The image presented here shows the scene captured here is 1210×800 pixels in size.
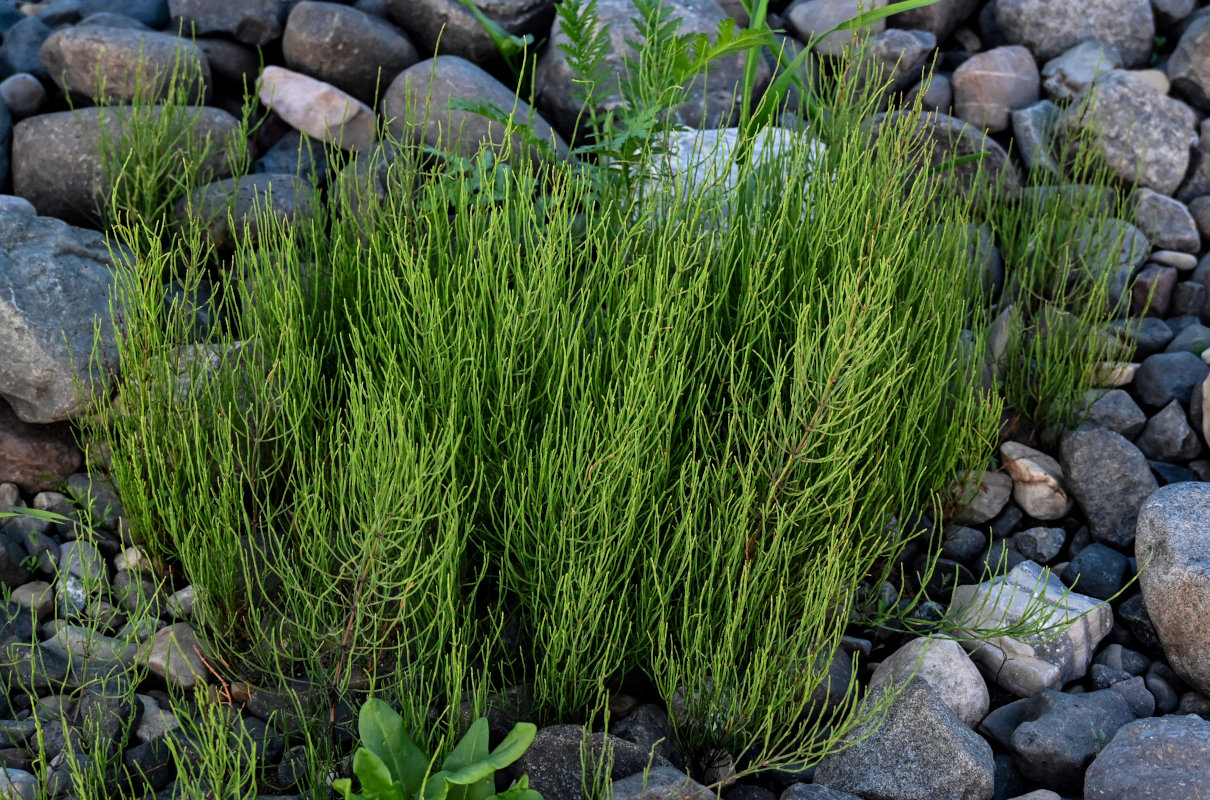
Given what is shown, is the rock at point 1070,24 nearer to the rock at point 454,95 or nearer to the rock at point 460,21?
the rock at point 460,21

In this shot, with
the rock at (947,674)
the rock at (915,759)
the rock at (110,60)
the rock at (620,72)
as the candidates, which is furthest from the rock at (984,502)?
the rock at (110,60)

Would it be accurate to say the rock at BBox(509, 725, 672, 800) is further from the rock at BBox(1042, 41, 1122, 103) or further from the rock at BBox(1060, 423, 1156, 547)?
the rock at BBox(1042, 41, 1122, 103)

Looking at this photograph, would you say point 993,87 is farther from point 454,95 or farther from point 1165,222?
point 454,95

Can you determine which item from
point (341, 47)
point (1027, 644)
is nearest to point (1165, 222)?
point (1027, 644)

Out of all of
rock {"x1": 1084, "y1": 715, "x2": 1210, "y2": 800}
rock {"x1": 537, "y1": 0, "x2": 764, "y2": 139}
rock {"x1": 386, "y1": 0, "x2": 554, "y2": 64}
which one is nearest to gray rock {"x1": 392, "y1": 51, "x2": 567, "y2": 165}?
rock {"x1": 537, "y1": 0, "x2": 764, "y2": 139}

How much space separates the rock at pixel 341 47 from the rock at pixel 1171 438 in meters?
2.55

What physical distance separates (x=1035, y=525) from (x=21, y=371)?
2.46 m

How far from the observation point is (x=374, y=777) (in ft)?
5.72

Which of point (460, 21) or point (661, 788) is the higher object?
point (460, 21)

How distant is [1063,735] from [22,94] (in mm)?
3382

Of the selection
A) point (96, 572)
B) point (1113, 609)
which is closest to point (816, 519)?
point (1113, 609)

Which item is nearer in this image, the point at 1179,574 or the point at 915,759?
the point at 915,759

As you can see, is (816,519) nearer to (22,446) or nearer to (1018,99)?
(22,446)

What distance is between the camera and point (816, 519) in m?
2.25
